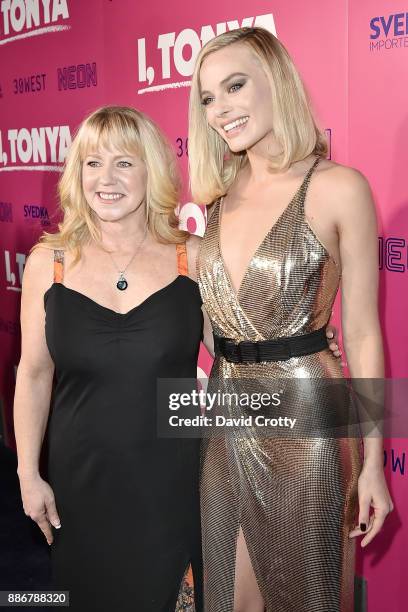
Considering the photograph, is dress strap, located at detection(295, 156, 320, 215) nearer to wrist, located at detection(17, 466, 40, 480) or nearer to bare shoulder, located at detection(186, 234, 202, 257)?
bare shoulder, located at detection(186, 234, 202, 257)

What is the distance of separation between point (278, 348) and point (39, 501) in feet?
2.80

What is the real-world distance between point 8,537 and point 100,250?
2319 mm

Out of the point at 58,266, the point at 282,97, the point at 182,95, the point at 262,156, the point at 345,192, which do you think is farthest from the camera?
the point at 182,95

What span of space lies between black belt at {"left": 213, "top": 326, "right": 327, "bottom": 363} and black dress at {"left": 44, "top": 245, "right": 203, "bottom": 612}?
0.22 metres

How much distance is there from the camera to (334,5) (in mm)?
2836

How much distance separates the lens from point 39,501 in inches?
95.2

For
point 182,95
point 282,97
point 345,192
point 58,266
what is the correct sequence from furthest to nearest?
point 182,95, point 58,266, point 282,97, point 345,192

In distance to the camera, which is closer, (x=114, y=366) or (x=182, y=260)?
(x=114, y=366)

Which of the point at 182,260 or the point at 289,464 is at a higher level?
the point at 182,260

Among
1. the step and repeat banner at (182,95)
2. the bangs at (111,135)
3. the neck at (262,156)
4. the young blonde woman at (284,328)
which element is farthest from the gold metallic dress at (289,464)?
the step and repeat banner at (182,95)

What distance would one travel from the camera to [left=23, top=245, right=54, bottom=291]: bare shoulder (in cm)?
238

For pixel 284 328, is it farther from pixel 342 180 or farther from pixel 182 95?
pixel 182 95

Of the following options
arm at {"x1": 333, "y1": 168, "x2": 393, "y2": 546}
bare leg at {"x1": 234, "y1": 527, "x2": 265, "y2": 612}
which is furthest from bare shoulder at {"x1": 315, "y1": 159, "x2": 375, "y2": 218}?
bare leg at {"x1": 234, "y1": 527, "x2": 265, "y2": 612}

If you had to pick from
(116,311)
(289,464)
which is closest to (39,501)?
(116,311)
